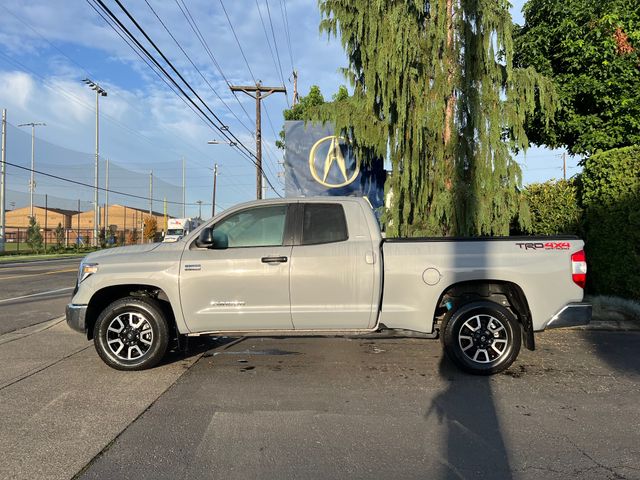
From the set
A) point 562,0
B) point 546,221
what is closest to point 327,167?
point 546,221

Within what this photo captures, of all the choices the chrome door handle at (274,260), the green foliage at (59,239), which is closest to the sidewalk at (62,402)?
the chrome door handle at (274,260)

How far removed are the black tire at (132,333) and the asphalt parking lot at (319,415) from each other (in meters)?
0.21

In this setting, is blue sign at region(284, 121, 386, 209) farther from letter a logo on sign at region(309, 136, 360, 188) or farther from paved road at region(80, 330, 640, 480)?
paved road at region(80, 330, 640, 480)

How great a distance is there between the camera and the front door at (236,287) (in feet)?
17.1

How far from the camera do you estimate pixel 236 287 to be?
523cm

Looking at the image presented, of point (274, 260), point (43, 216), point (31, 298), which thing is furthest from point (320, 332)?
point (43, 216)

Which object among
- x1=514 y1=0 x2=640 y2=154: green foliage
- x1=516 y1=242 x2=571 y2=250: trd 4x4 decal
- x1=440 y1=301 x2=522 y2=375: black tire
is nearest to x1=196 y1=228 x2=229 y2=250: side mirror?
x1=440 y1=301 x2=522 y2=375: black tire

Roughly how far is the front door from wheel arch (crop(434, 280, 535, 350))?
5.76 ft

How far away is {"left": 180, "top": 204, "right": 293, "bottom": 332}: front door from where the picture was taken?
5.22 m

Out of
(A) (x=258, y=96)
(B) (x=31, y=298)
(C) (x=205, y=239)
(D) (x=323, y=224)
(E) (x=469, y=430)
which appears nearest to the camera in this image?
(E) (x=469, y=430)

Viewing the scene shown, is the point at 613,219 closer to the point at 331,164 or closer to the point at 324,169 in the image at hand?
the point at 331,164

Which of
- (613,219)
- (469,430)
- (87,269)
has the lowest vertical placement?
(469,430)

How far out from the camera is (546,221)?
9.95 metres

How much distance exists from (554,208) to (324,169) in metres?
5.84
